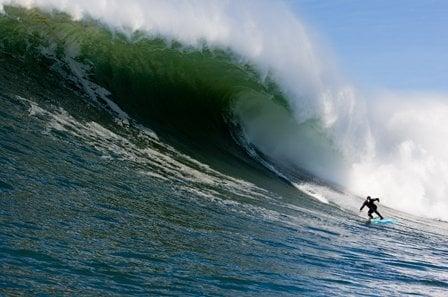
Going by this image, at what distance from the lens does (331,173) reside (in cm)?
1919

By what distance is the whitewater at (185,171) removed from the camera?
493cm

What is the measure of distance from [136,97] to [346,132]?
9.19 m

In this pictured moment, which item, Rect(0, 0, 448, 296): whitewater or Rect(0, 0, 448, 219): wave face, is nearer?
Rect(0, 0, 448, 296): whitewater

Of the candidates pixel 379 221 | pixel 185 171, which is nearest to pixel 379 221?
pixel 379 221

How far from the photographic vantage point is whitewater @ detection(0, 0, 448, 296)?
4926 millimetres

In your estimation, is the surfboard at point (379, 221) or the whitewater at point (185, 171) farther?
the surfboard at point (379, 221)

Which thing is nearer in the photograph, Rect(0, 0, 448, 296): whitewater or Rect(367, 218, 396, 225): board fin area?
Rect(0, 0, 448, 296): whitewater

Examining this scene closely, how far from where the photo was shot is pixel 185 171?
33.5ft

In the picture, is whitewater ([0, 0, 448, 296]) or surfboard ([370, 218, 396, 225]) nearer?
whitewater ([0, 0, 448, 296])

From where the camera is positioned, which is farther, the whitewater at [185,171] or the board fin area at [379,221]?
the board fin area at [379,221]

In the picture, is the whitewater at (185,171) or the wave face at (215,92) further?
the wave face at (215,92)

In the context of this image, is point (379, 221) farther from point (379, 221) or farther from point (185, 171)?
point (185, 171)

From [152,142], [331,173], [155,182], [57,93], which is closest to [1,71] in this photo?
[57,93]

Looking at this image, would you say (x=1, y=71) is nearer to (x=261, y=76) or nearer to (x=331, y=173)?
(x=261, y=76)
